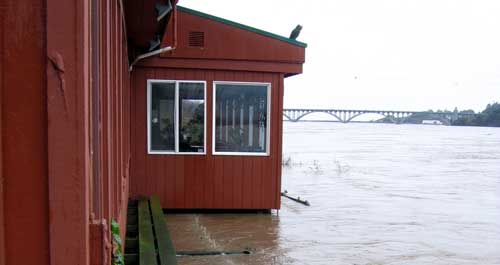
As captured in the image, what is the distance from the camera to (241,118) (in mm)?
8633

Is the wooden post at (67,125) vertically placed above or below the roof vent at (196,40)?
below

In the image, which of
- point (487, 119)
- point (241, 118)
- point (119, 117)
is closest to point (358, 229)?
point (241, 118)

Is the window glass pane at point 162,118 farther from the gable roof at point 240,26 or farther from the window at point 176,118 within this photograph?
the gable roof at point 240,26

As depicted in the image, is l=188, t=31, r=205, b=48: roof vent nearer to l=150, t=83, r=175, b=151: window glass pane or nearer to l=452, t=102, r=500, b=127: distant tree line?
l=150, t=83, r=175, b=151: window glass pane

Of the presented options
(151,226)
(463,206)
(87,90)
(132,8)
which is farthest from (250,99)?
(87,90)

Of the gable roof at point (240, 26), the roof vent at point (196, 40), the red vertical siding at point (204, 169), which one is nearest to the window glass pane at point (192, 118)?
the red vertical siding at point (204, 169)

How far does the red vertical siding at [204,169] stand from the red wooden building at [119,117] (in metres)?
0.02

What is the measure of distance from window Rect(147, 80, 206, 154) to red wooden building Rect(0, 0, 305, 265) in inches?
0.7

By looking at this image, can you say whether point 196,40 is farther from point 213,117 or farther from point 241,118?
point 241,118

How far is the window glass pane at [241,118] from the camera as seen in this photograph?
8.52 meters

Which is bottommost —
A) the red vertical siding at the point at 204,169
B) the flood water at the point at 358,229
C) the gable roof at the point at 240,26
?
the flood water at the point at 358,229

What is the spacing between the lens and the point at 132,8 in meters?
4.23

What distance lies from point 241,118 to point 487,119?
76.4m

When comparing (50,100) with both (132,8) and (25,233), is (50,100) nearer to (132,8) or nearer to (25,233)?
(25,233)
